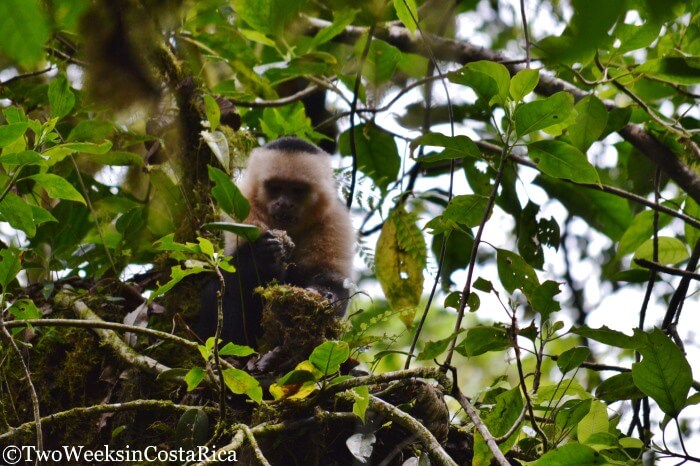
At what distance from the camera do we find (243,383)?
2.54m

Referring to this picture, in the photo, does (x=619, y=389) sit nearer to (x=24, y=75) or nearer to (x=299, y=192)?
(x=299, y=192)

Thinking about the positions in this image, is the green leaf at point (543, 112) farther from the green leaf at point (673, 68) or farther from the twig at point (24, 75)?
the twig at point (24, 75)

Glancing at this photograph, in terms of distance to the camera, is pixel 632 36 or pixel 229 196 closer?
pixel 229 196

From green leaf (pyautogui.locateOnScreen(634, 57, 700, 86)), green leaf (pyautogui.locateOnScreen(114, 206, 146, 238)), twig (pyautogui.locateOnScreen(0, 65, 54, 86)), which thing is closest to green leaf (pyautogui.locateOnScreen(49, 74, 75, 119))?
twig (pyautogui.locateOnScreen(0, 65, 54, 86))

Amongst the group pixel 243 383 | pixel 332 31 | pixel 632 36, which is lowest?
pixel 243 383

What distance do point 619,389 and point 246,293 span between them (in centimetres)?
225

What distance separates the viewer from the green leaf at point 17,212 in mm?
2797

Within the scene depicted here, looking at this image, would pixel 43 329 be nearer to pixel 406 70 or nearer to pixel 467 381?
pixel 406 70

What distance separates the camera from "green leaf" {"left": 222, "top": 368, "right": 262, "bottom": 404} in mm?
2510

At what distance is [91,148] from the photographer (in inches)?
113

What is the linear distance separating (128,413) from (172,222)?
1389mm

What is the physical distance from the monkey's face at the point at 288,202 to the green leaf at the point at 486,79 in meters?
2.45

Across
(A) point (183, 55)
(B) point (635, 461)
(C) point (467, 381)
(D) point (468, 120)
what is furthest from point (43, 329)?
(C) point (467, 381)

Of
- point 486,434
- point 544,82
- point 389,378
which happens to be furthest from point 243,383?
point 544,82
